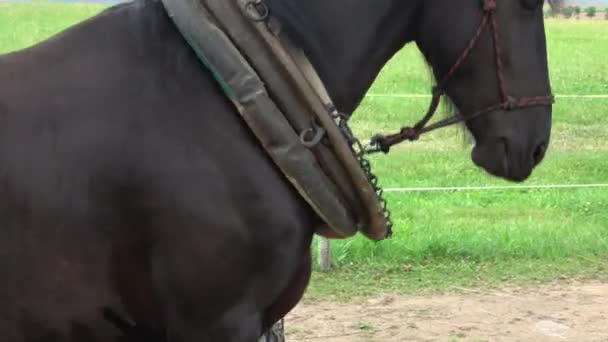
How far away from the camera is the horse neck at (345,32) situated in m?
2.26

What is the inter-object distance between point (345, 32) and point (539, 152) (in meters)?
0.63

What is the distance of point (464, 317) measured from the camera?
5125 millimetres

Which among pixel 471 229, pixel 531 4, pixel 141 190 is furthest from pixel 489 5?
pixel 471 229

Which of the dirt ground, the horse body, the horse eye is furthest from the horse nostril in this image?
the dirt ground

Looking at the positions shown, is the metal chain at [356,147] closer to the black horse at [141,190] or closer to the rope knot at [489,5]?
the black horse at [141,190]

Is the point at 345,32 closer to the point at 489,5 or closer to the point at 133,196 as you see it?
the point at 489,5

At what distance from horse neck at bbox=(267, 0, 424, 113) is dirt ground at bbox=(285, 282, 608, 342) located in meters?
2.71

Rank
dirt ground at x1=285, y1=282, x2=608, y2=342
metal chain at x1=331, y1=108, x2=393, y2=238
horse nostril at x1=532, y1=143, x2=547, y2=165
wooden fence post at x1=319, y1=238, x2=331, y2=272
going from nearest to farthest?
1. metal chain at x1=331, y1=108, x2=393, y2=238
2. horse nostril at x1=532, y1=143, x2=547, y2=165
3. dirt ground at x1=285, y1=282, x2=608, y2=342
4. wooden fence post at x1=319, y1=238, x2=331, y2=272

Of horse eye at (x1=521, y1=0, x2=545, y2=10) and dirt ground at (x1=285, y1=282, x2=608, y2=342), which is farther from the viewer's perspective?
dirt ground at (x1=285, y1=282, x2=608, y2=342)

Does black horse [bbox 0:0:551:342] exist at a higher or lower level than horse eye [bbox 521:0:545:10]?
higher

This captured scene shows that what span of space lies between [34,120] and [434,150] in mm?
9020

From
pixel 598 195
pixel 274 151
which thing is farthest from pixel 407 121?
pixel 274 151

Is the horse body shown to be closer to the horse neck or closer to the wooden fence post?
the horse neck

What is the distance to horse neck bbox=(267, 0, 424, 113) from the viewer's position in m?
2.26
